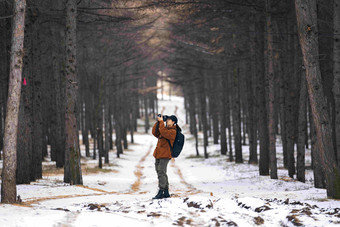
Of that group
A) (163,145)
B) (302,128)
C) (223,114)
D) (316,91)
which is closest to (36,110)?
(163,145)

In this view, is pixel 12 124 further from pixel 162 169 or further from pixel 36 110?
pixel 36 110

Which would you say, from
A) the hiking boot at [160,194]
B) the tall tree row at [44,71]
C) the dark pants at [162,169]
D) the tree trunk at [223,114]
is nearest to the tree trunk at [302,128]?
the tall tree row at [44,71]

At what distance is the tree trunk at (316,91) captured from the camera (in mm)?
9594

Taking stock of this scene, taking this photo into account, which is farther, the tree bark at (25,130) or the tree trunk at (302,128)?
the tree trunk at (302,128)

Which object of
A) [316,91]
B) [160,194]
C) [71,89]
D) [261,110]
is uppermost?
[71,89]

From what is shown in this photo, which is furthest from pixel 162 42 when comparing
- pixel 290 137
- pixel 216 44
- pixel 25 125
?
pixel 25 125

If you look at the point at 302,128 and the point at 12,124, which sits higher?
the point at 12,124

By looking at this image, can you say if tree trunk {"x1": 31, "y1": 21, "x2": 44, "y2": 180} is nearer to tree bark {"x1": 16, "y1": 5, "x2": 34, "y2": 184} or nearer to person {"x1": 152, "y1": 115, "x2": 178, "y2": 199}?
tree bark {"x1": 16, "y1": 5, "x2": 34, "y2": 184}

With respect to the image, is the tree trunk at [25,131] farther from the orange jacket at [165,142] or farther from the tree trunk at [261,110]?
the tree trunk at [261,110]

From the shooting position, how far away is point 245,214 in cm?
724

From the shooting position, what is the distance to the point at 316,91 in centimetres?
962

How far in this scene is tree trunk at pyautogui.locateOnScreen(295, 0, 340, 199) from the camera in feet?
31.5

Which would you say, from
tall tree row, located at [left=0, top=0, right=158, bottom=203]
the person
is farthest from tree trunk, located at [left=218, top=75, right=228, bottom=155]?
the person

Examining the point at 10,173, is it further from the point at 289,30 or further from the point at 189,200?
the point at 289,30
